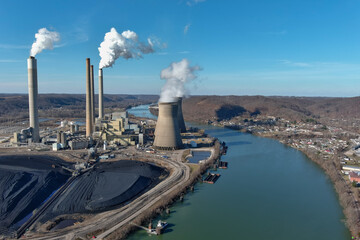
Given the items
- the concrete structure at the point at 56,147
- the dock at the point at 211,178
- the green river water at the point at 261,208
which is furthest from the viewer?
the concrete structure at the point at 56,147

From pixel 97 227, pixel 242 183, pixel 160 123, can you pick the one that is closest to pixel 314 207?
pixel 242 183

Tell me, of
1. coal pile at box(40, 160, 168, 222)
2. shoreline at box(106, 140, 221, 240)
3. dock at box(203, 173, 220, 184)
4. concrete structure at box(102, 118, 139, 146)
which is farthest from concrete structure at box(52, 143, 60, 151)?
dock at box(203, 173, 220, 184)

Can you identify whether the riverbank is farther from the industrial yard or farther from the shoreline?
the industrial yard

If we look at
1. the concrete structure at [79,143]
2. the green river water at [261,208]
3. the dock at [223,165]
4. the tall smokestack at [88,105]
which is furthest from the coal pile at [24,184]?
the dock at [223,165]

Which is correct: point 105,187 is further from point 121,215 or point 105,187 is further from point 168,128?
point 168,128

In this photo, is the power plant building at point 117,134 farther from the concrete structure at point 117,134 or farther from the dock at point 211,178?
the dock at point 211,178

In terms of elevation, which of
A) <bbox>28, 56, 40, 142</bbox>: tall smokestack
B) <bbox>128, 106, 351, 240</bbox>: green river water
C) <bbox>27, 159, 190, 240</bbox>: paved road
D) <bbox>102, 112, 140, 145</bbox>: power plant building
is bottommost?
<bbox>128, 106, 351, 240</bbox>: green river water

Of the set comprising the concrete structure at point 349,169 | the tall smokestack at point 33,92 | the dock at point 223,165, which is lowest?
the dock at point 223,165
